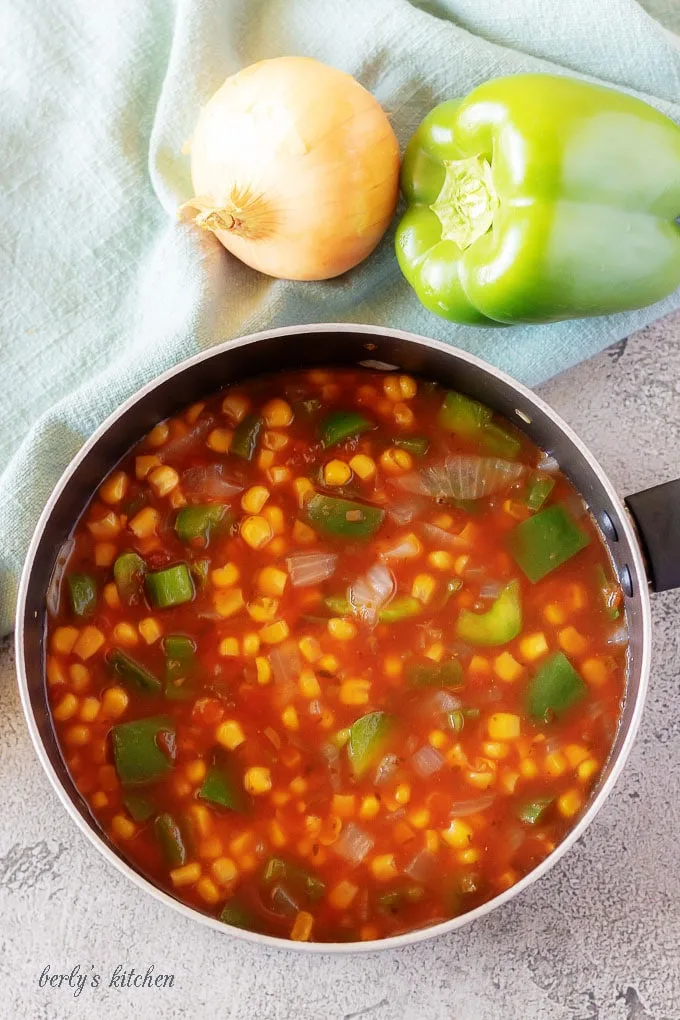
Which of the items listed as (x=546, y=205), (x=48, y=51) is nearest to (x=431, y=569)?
(x=546, y=205)

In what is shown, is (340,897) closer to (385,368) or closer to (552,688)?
(552,688)

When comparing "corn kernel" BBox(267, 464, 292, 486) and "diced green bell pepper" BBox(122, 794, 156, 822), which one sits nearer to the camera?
"diced green bell pepper" BBox(122, 794, 156, 822)

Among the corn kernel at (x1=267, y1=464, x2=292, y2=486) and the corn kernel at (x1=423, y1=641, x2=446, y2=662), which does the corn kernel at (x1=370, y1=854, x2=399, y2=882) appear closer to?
the corn kernel at (x1=423, y1=641, x2=446, y2=662)

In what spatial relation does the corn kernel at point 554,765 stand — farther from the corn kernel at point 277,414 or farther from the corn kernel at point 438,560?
the corn kernel at point 277,414

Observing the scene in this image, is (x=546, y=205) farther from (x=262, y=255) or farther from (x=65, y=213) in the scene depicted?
(x=65, y=213)

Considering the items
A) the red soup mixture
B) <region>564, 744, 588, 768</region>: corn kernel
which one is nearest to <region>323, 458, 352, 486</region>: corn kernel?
the red soup mixture
